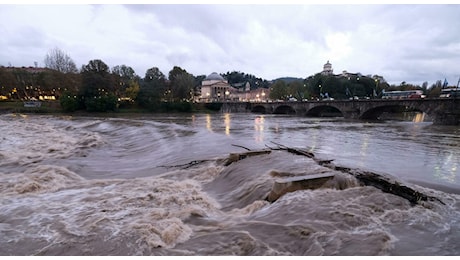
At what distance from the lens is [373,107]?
57.1 metres

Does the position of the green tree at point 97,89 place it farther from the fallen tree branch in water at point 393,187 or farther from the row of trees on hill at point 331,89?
the fallen tree branch in water at point 393,187

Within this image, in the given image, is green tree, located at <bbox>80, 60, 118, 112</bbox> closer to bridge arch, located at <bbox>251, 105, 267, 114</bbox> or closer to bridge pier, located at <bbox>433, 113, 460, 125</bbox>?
bridge arch, located at <bbox>251, 105, 267, 114</bbox>

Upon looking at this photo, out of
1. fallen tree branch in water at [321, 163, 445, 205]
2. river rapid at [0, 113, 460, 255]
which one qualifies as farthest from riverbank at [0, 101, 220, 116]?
fallen tree branch in water at [321, 163, 445, 205]

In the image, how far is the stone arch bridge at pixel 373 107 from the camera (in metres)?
44.1

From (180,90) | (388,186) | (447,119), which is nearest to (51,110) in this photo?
(180,90)

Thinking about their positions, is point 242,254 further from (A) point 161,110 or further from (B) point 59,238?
(A) point 161,110

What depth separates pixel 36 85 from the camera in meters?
100

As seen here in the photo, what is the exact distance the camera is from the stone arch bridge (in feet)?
145

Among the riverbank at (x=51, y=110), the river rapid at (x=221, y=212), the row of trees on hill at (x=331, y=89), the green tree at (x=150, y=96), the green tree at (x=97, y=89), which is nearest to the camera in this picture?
the river rapid at (x=221, y=212)

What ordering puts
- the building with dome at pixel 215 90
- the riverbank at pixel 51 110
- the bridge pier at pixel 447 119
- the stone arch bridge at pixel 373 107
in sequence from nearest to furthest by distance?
the bridge pier at pixel 447 119 < the stone arch bridge at pixel 373 107 < the riverbank at pixel 51 110 < the building with dome at pixel 215 90

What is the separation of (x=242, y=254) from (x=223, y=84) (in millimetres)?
161044

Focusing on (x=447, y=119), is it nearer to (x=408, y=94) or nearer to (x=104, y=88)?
(x=408, y=94)

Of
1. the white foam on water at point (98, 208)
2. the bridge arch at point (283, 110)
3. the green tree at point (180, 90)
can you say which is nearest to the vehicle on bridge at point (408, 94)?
the bridge arch at point (283, 110)
